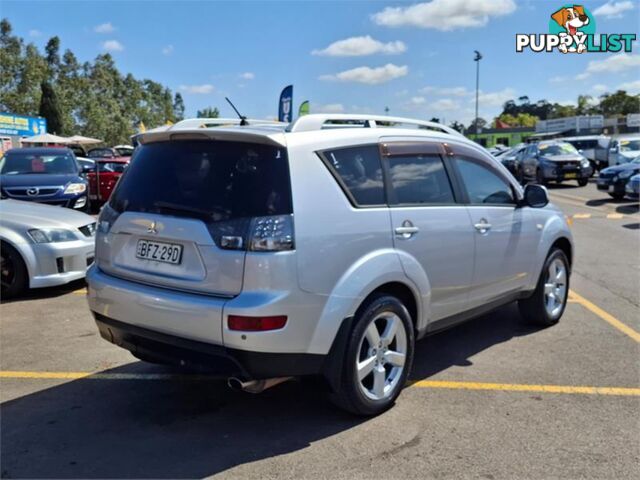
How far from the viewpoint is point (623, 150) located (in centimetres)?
2425

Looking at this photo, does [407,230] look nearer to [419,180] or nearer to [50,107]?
[419,180]

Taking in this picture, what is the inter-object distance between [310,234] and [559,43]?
1151 centimetres

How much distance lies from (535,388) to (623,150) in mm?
23557

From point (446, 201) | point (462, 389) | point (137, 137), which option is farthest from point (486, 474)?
point (137, 137)

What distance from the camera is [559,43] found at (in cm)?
1247

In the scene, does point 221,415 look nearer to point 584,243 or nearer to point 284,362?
point 284,362

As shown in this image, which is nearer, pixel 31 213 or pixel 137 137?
pixel 137 137

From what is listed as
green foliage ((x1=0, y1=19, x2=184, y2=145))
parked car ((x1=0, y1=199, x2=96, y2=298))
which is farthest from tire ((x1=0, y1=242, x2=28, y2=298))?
green foliage ((x1=0, y1=19, x2=184, y2=145))

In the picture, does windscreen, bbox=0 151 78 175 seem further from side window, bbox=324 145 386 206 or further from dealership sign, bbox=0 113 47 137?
dealership sign, bbox=0 113 47 137

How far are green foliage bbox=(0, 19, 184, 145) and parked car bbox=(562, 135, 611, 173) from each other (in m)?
44.9

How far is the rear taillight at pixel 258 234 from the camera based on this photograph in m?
3.06

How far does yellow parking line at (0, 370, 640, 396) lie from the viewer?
4.12 metres

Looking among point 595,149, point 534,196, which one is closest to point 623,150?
point 595,149

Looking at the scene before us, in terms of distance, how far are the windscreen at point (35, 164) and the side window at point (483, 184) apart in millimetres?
9291
